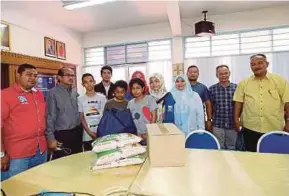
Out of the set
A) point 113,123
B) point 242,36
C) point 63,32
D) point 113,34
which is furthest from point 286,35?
point 63,32

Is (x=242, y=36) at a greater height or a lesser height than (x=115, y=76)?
greater

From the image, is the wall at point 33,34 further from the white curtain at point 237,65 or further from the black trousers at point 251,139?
the black trousers at point 251,139

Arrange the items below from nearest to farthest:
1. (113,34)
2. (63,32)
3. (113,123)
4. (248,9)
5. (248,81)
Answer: (113,123), (248,81), (248,9), (63,32), (113,34)

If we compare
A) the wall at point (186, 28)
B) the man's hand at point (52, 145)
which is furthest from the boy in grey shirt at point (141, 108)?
the wall at point (186, 28)

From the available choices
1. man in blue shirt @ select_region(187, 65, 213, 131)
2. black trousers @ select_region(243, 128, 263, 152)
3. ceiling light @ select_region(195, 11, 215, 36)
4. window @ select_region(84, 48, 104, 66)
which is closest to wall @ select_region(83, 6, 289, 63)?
window @ select_region(84, 48, 104, 66)

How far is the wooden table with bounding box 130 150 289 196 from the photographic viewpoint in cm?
105

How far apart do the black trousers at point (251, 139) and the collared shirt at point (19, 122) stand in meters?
2.21

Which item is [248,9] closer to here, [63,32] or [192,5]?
[192,5]

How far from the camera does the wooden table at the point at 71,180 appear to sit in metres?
1.24

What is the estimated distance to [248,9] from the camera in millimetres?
4824

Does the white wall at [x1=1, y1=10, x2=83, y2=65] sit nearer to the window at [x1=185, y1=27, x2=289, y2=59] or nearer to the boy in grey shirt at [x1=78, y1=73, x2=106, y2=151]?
the boy in grey shirt at [x1=78, y1=73, x2=106, y2=151]

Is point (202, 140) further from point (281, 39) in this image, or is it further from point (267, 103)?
point (281, 39)

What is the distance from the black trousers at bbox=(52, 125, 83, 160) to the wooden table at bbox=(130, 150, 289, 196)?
57.2 inches

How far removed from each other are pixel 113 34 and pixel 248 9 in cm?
296
